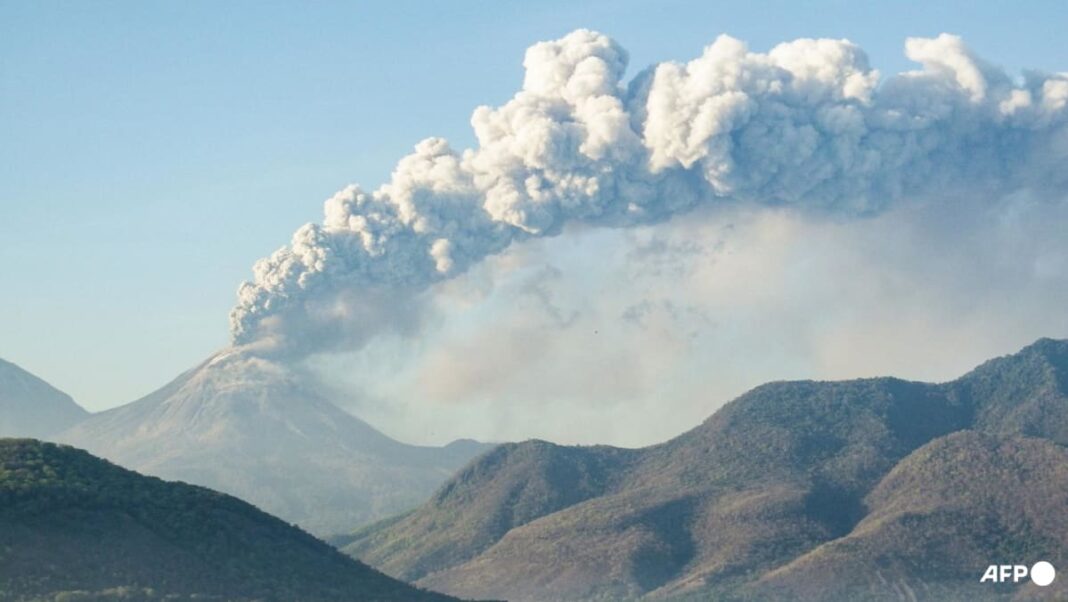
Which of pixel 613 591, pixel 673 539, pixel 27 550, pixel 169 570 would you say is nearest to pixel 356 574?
pixel 169 570

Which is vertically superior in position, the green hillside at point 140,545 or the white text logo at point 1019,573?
the green hillside at point 140,545

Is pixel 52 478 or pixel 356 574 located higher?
pixel 52 478

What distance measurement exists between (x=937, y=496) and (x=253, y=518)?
312 feet

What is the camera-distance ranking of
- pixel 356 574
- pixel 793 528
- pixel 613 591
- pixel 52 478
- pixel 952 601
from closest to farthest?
pixel 52 478, pixel 356 574, pixel 952 601, pixel 613 591, pixel 793 528

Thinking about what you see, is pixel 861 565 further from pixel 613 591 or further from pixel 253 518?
Answer: pixel 253 518

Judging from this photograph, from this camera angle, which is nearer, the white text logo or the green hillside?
the green hillside

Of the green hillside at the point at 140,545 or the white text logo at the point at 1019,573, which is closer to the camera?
the green hillside at the point at 140,545

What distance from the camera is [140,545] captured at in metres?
105

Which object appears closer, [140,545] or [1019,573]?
[140,545]

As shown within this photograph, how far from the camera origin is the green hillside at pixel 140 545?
97438 mm

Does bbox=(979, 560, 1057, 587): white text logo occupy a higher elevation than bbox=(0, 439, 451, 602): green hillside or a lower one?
lower

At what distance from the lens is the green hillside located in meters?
97.4

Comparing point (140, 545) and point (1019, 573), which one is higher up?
point (140, 545)

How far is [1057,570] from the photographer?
168 metres
